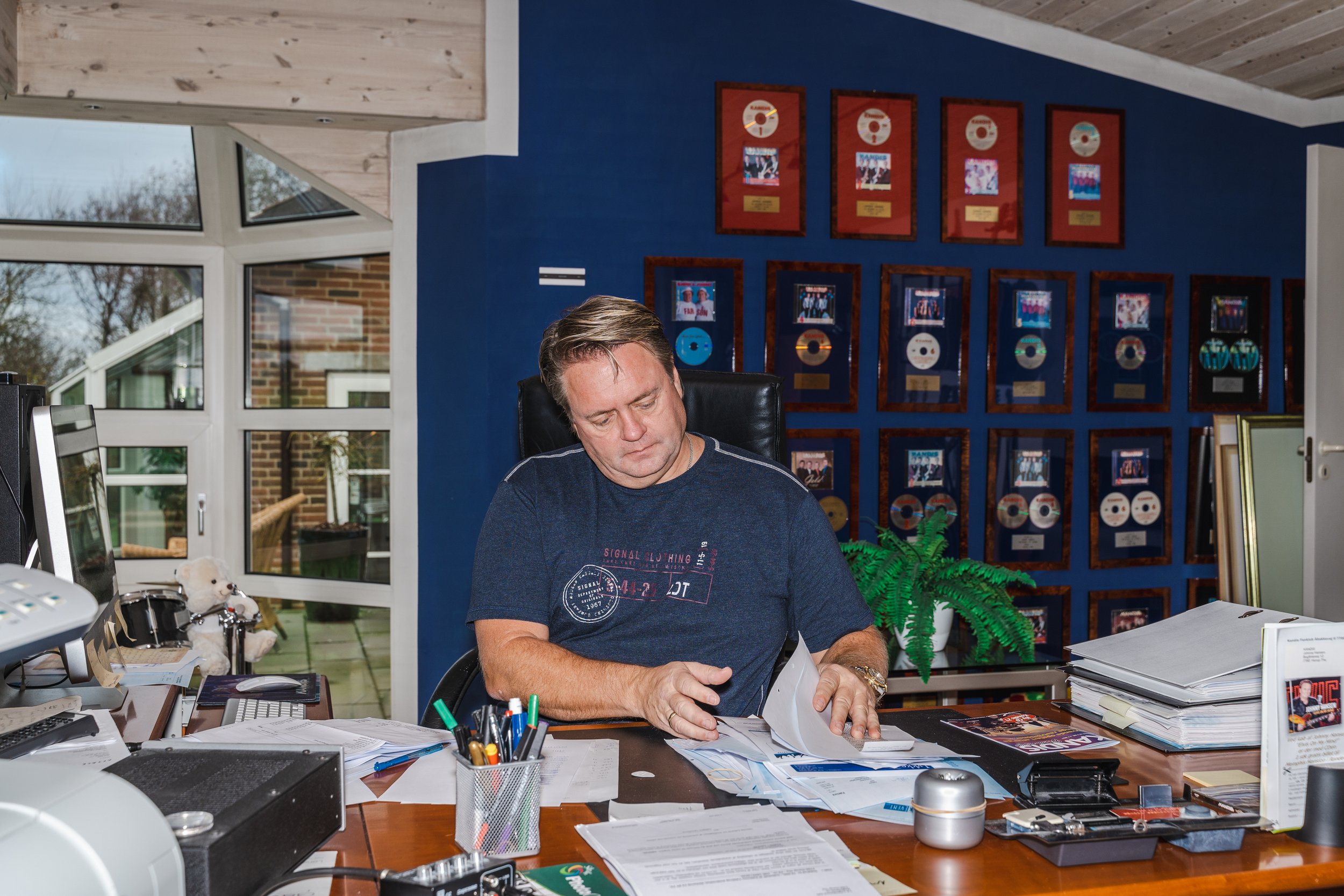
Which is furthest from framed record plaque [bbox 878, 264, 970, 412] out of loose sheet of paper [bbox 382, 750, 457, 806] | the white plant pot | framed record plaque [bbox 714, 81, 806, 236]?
loose sheet of paper [bbox 382, 750, 457, 806]

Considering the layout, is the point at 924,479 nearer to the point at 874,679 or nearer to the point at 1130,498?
the point at 1130,498

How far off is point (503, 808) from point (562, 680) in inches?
20.3

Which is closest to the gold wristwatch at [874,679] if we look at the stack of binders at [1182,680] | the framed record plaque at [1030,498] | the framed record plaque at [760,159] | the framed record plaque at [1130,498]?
the stack of binders at [1182,680]

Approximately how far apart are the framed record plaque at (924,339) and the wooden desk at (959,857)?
2.34m

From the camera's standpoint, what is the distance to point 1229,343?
12.2 feet

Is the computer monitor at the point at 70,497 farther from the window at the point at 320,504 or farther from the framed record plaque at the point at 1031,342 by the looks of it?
the framed record plaque at the point at 1031,342

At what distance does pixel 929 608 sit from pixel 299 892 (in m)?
1.86

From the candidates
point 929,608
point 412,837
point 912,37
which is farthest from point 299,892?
point 912,37

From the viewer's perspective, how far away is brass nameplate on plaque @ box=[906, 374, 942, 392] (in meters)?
3.43

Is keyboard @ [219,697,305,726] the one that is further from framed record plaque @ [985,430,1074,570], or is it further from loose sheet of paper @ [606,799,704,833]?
framed record plaque @ [985,430,1074,570]

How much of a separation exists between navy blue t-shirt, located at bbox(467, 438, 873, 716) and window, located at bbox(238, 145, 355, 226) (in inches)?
87.8

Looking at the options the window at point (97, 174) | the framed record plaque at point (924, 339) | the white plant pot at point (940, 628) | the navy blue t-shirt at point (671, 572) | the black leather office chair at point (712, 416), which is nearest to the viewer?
the navy blue t-shirt at point (671, 572)

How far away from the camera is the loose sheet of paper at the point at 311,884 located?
35.3 inches

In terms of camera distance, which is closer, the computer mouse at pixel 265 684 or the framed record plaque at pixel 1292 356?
the computer mouse at pixel 265 684
